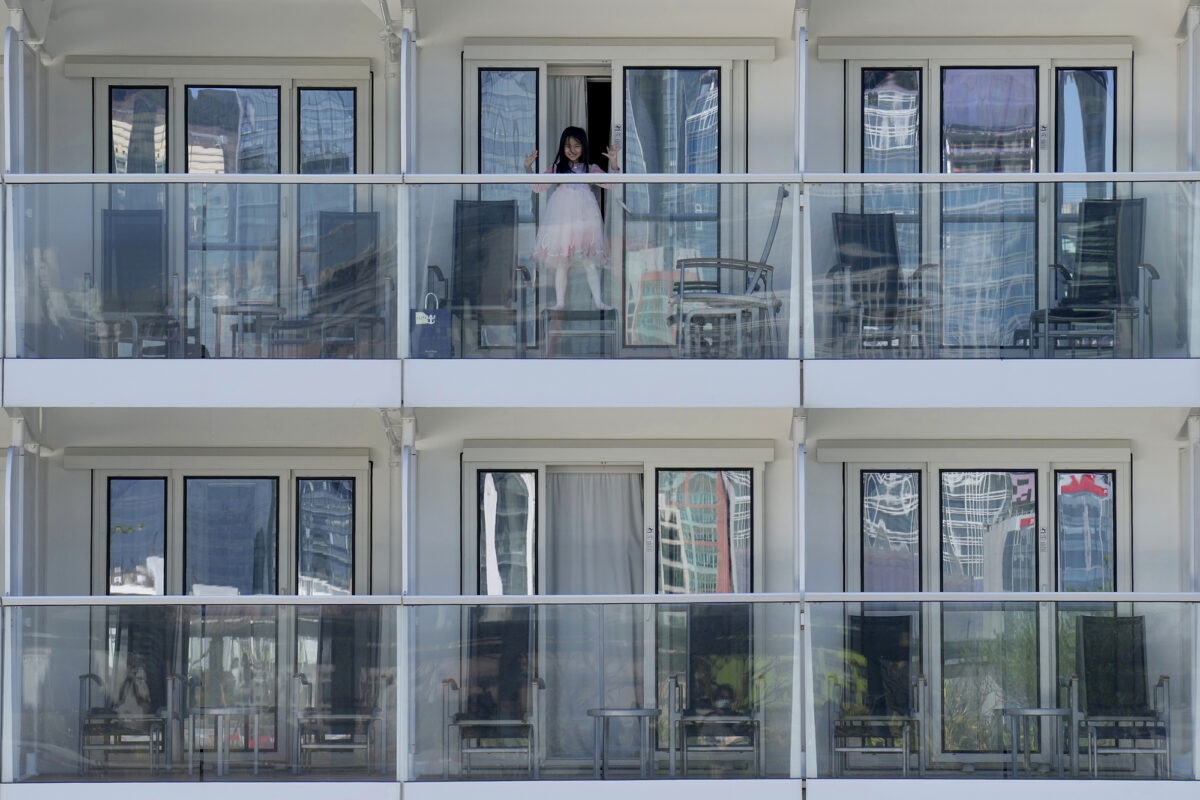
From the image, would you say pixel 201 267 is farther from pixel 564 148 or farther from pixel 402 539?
pixel 564 148

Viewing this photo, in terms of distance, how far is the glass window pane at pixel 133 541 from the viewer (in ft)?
41.9

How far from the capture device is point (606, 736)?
34.3 feet

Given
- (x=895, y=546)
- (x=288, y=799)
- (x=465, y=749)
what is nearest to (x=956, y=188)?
(x=895, y=546)

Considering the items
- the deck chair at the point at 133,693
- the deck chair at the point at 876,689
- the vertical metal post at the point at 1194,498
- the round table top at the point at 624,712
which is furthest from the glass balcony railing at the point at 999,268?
the deck chair at the point at 133,693

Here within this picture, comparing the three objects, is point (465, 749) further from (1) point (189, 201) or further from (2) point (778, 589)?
(1) point (189, 201)

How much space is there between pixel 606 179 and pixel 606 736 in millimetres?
3462

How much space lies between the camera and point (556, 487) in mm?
12688

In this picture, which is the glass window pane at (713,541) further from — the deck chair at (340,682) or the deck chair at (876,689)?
the deck chair at (340,682)

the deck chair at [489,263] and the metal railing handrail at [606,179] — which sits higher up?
the metal railing handrail at [606,179]

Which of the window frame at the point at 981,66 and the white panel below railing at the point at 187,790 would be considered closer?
the white panel below railing at the point at 187,790

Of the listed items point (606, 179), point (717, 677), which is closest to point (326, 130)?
point (606, 179)

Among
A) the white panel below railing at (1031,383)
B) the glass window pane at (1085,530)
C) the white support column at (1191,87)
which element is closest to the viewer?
the white panel below railing at (1031,383)

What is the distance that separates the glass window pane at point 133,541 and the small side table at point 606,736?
4.10 meters

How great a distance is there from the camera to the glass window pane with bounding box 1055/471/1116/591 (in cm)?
1254
